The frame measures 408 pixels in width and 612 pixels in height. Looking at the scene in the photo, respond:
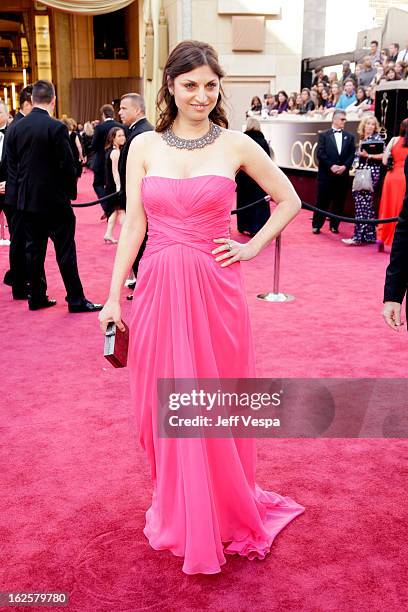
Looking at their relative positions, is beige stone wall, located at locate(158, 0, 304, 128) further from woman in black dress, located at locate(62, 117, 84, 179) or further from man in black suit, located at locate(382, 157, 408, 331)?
man in black suit, located at locate(382, 157, 408, 331)

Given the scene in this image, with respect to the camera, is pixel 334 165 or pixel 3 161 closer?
pixel 3 161

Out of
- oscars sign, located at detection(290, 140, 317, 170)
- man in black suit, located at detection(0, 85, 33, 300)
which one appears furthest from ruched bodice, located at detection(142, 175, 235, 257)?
oscars sign, located at detection(290, 140, 317, 170)

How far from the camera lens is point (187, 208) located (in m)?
2.25

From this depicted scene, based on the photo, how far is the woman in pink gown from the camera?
2.25 m

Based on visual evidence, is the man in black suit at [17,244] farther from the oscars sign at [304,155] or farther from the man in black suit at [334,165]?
the oscars sign at [304,155]

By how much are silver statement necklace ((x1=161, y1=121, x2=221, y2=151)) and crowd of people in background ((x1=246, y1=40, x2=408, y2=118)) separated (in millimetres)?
10177

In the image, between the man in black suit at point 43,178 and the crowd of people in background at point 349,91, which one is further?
the crowd of people in background at point 349,91

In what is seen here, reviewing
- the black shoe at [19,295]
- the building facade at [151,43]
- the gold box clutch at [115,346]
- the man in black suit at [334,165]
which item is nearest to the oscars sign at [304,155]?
the man in black suit at [334,165]

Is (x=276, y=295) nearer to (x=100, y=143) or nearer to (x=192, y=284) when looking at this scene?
(x=192, y=284)

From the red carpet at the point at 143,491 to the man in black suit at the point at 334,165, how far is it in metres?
4.64

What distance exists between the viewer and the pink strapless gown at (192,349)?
2.25 m

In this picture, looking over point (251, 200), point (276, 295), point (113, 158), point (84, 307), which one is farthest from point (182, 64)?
point (251, 200)

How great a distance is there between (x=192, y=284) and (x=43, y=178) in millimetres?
3422

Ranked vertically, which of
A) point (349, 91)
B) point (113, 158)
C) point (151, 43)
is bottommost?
point (113, 158)
